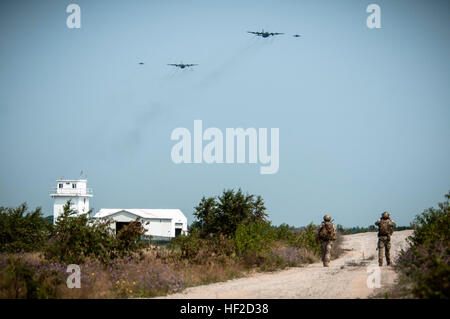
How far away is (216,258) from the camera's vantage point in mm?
19828

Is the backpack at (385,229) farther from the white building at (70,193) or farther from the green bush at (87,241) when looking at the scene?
the white building at (70,193)

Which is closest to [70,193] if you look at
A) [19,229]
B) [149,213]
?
[149,213]

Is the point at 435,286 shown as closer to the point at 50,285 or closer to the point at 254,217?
the point at 50,285

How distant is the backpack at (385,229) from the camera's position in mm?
20156

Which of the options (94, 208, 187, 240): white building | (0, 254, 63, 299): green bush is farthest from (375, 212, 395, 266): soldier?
(94, 208, 187, 240): white building

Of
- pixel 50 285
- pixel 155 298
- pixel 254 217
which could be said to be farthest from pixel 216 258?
pixel 254 217

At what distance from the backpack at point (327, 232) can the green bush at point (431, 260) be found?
11.2 ft

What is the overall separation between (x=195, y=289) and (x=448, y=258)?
746cm

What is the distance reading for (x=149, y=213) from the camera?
68.4m

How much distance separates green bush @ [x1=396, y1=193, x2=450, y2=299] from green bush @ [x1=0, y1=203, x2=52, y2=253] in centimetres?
1902

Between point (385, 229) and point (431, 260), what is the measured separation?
727 centimetres
